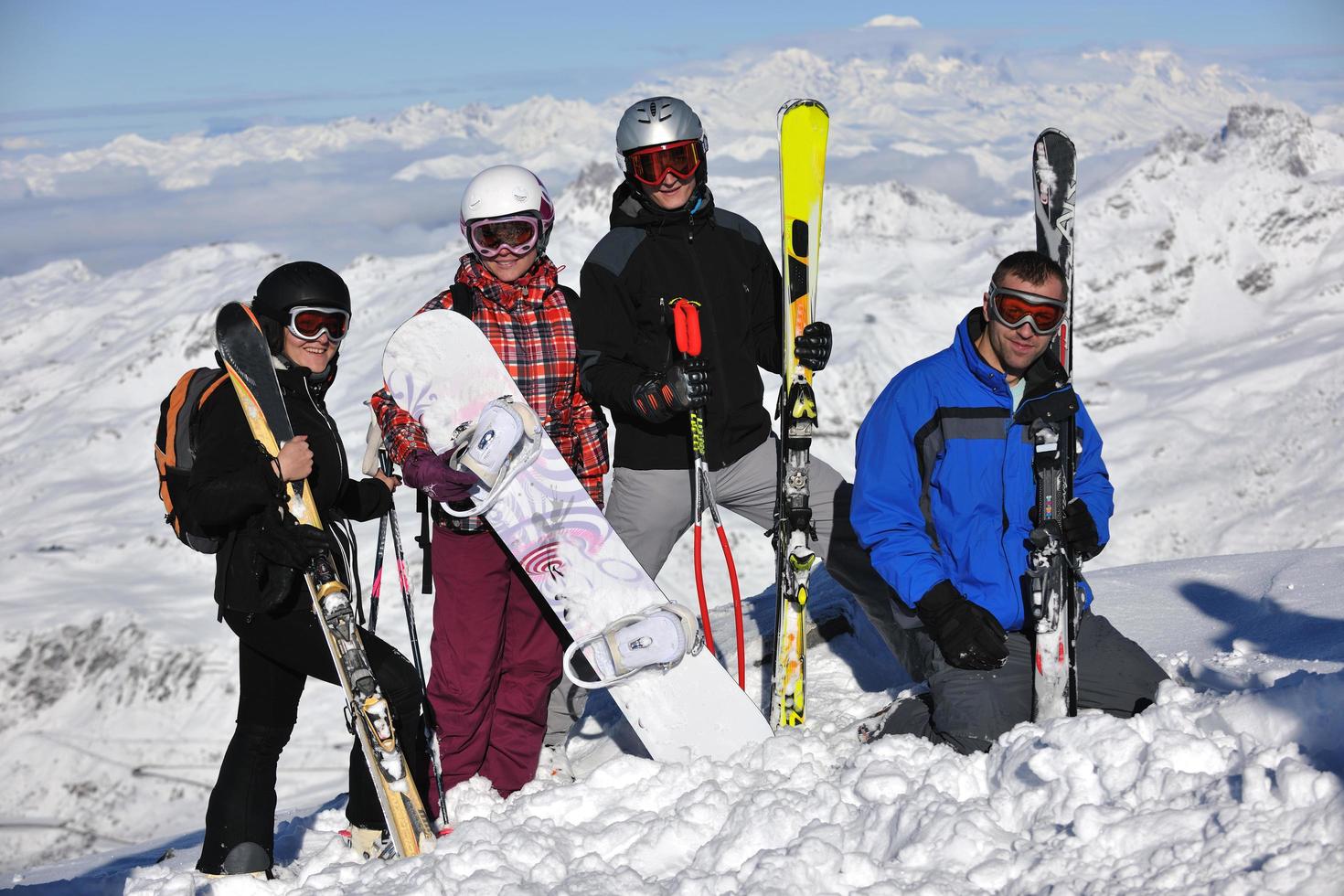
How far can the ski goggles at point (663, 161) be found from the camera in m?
4.73

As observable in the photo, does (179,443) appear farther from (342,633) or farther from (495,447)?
(495,447)

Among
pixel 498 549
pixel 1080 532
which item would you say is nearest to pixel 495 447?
pixel 498 549

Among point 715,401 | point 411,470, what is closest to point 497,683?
point 411,470

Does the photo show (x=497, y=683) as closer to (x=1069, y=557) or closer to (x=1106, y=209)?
(x=1069, y=557)

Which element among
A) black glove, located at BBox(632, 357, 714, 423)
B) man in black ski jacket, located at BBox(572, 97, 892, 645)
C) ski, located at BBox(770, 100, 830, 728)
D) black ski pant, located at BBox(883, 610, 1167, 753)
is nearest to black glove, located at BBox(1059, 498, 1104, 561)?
black ski pant, located at BBox(883, 610, 1167, 753)

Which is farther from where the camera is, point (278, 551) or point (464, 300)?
point (464, 300)

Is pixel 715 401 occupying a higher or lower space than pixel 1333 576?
higher

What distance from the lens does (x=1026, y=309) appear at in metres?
4.15

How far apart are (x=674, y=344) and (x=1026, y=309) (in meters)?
1.51

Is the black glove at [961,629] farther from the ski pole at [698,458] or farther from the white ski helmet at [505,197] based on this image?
the white ski helmet at [505,197]

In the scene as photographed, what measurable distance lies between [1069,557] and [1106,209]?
172m

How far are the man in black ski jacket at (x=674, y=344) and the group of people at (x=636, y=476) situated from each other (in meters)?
0.01

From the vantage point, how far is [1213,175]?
539 ft

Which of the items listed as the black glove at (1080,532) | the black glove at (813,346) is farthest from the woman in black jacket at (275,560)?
the black glove at (1080,532)
